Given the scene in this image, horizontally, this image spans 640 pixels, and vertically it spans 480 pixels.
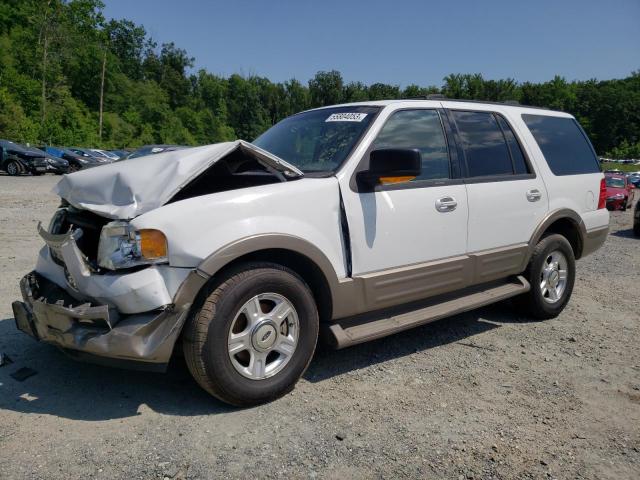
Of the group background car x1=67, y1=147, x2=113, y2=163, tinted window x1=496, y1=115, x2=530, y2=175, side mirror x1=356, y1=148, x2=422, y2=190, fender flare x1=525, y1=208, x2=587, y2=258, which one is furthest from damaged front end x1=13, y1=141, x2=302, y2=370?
background car x1=67, y1=147, x2=113, y2=163

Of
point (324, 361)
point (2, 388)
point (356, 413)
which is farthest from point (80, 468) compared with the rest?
point (324, 361)

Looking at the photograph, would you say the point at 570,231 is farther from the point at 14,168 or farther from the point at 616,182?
the point at 14,168

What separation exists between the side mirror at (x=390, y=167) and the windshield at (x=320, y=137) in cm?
23

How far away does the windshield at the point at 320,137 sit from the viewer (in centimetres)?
357

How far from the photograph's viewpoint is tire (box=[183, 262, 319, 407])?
275cm

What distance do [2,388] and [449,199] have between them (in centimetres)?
334

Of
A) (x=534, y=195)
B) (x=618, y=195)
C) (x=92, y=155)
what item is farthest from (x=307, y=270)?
(x=92, y=155)

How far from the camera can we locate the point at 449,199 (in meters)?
3.84

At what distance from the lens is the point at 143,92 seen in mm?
71062

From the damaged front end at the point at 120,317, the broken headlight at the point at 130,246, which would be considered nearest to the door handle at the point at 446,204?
the damaged front end at the point at 120,317

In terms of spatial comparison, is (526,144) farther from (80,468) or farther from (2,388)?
(2,388)

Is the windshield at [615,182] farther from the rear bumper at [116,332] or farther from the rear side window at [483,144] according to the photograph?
the rear bumper at [116,332]

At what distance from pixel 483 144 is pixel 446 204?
34.1 inches

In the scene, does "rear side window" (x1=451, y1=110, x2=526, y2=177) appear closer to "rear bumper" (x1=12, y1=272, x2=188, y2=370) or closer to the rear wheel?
"rear bumper" (x1=12, y1=272, x2=188, y2=370)
